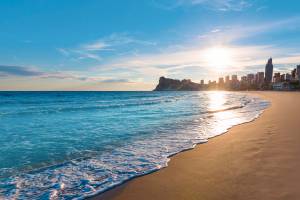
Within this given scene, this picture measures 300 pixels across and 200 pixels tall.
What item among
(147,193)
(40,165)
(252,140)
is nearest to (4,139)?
(40,165)

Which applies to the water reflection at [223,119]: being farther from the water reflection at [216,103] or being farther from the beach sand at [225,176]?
the beach sand at [225,176]

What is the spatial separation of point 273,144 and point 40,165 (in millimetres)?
7442

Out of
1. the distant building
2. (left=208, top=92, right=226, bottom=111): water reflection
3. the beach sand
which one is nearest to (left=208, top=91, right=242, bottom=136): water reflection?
(left=208, top=92, right=226, bottom=111): water reflection

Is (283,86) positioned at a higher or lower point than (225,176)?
higher

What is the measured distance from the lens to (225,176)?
5.26m

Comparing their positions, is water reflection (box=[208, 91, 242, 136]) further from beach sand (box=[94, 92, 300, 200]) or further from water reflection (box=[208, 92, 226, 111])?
beach sand (box=[94, 92, 300, 200])

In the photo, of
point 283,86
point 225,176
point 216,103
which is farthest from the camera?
point 283,86

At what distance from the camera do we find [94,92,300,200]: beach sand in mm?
4406

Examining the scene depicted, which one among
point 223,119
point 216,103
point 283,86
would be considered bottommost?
point 223,119

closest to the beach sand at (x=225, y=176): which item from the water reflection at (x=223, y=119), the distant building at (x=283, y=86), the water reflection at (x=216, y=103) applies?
the water reflection at (x=223, y=119)

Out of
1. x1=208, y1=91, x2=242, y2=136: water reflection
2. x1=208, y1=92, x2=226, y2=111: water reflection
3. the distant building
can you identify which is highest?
the distant building

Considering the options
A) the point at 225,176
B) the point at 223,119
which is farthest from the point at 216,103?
the point at 225,176

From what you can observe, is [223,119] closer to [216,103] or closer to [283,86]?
[216,103]

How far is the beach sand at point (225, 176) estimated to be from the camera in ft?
14.5
